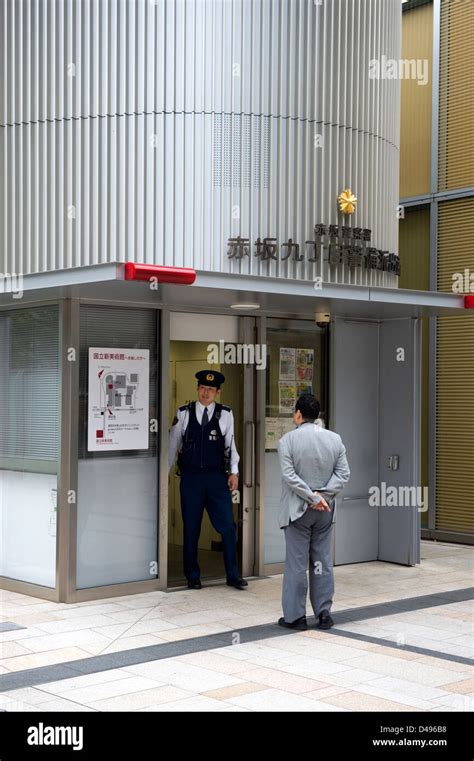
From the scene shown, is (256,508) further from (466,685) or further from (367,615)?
(466,685)

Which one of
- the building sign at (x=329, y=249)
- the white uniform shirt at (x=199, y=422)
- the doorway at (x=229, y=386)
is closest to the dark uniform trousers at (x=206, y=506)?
the white uniform shirt at (x=199, y=422)

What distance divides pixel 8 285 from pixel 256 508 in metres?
3.28

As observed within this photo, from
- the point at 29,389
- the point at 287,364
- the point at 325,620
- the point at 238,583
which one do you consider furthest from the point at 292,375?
the point at 325,620

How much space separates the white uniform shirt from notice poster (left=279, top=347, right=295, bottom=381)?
1.06 m

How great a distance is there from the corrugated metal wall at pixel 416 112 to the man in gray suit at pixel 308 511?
611 cm

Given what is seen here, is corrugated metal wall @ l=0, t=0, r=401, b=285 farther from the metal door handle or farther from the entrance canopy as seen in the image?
the metal door handle

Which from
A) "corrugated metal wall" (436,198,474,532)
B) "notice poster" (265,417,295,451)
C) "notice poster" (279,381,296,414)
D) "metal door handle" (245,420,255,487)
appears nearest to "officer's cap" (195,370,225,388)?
"metal door handle" (245,420,255,487)

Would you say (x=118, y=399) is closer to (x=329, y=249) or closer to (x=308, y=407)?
(x=308, y=407)

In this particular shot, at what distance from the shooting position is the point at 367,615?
822 cm

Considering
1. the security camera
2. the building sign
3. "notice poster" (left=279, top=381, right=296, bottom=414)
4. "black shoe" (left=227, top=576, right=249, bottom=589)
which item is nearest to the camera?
the building sign

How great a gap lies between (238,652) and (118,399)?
8.94 ft

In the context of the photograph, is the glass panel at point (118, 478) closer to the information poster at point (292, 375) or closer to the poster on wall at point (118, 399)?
the poster on wall at point (118, 399)

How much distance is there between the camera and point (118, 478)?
8828 mm

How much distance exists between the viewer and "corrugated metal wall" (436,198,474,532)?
478 inches
